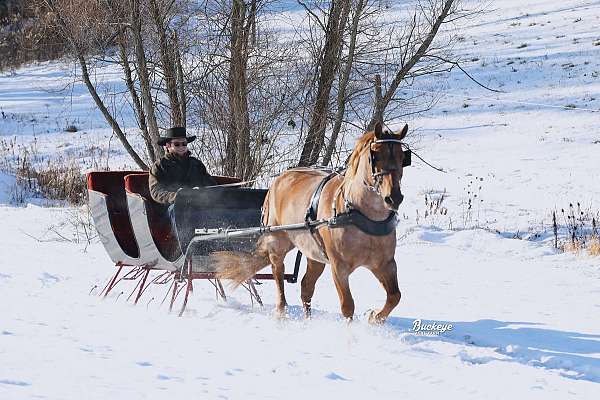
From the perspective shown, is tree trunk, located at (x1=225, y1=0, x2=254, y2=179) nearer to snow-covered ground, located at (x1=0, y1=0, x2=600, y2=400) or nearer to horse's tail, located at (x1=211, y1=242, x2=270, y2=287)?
snow-covered ground, located at (x1=0, y1=0, x2=600, y2=400)

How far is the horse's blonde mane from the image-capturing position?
603 cm

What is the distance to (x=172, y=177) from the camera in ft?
26.6

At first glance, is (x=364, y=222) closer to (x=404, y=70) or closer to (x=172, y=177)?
(x=172, y=177)

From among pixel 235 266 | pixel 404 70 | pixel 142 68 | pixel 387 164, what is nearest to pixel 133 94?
pixel 142 68

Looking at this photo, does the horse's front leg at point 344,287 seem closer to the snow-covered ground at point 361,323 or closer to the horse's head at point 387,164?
the snow-covered ground at point 361,323

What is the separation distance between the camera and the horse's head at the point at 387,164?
5602mm

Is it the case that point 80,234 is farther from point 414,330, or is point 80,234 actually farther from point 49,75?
point 49,75

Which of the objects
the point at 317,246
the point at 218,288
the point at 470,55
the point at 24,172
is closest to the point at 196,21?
the point at 218,288

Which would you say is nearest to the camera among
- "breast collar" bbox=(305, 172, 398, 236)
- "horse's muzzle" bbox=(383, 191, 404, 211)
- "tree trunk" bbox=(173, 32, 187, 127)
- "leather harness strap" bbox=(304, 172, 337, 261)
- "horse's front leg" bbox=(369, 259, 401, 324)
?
"horse's muzzle" bbox=(383, 191, 404, 211)

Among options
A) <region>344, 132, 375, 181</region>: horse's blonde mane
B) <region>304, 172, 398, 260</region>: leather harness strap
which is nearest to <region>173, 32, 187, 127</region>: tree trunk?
<region>344, 132, 375, 181</region>: horse's blonde mane

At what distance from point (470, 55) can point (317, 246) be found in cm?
2634

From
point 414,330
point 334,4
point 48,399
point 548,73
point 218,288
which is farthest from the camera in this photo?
point 548,73

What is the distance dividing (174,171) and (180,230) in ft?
2.32

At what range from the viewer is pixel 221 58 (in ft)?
40.9
